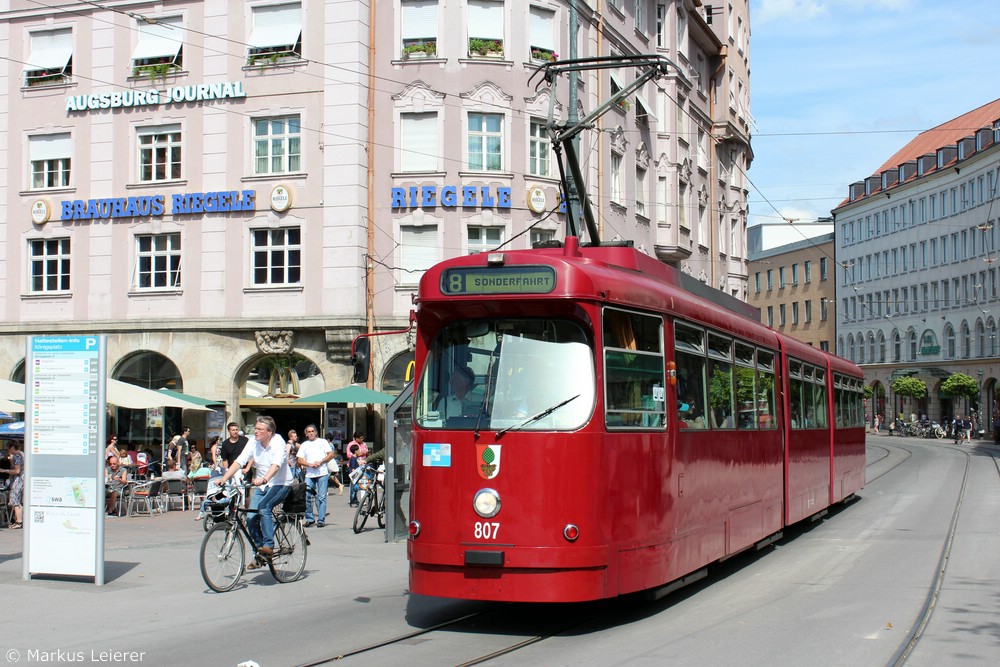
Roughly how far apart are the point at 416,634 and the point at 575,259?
3.23 m

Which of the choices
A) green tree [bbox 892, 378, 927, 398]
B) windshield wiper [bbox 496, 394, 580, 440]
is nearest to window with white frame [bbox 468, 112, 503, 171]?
windshield wiper [bbox 496, 394, 580, 440]

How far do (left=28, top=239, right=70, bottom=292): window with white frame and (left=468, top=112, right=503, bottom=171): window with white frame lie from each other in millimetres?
11421

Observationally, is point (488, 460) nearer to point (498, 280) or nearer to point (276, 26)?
point (498, 280)

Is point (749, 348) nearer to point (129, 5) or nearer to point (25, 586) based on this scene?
point (25, 586)

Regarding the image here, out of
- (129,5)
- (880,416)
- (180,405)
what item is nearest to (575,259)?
(180,405)

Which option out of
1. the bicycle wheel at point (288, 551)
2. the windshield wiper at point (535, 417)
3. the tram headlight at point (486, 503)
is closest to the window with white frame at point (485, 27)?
the bicycle wheel at point (288, 551)

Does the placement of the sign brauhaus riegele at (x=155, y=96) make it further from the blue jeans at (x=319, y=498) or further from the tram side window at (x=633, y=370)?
the tram side window at (x=633, y=370)

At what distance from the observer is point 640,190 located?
39031 millimetres

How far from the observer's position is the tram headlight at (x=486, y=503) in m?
9.25

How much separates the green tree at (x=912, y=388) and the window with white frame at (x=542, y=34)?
176 ft

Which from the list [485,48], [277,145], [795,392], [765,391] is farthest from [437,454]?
[485,48]

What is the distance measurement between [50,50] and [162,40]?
350 cm

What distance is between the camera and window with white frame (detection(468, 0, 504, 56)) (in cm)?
3125

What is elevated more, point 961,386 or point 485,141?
point 485,141
